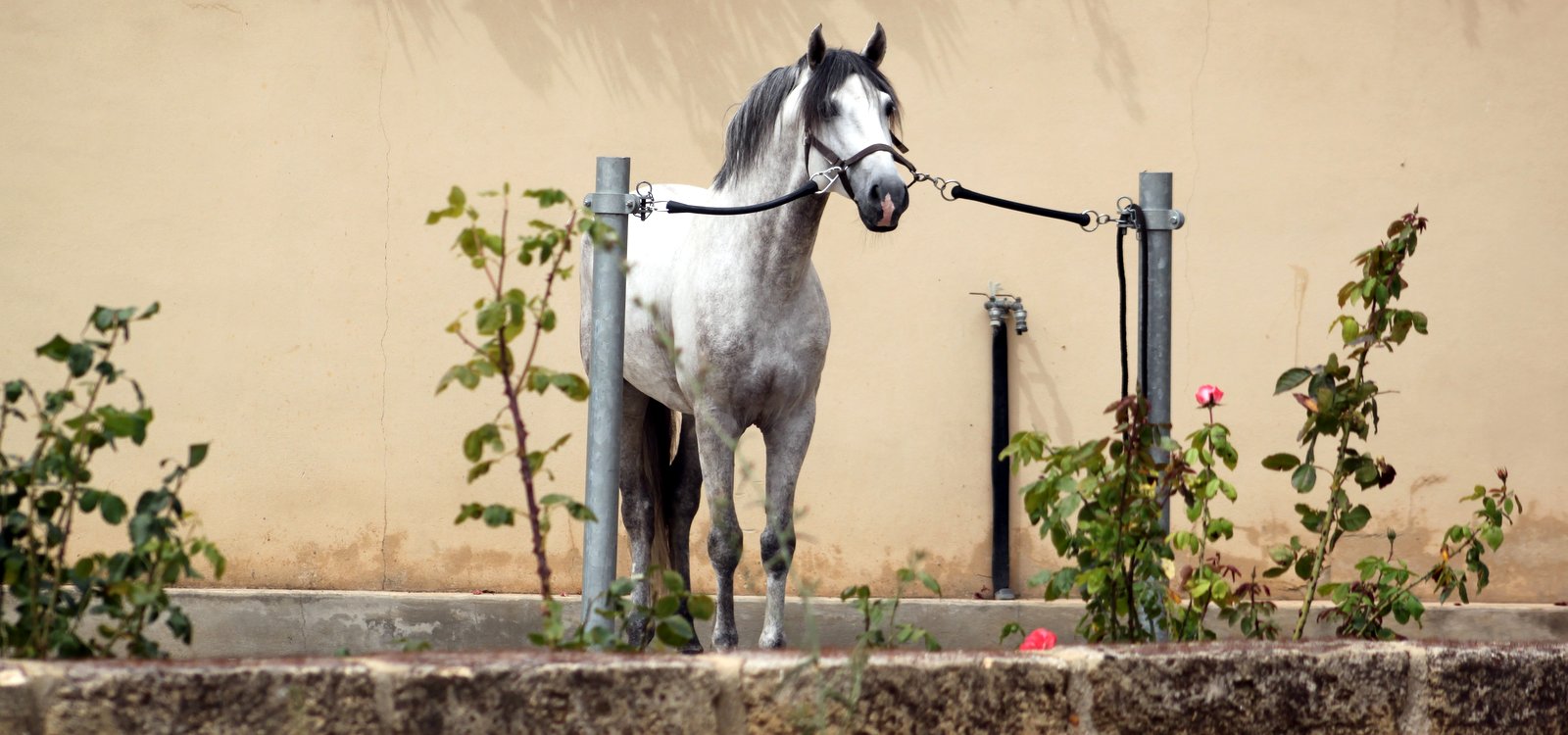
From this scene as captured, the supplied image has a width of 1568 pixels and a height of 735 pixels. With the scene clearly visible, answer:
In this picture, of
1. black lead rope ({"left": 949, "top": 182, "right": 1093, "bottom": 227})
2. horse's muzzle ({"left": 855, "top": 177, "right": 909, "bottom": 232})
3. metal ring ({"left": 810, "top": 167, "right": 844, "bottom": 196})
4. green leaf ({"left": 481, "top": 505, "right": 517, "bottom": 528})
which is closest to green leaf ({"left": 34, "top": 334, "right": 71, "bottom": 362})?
green leaf ({"left": 481, "top": 505, "right": 517, "bottom": 528})

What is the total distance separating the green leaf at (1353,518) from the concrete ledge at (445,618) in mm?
3006

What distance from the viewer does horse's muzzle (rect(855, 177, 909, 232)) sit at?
3521 millimetres

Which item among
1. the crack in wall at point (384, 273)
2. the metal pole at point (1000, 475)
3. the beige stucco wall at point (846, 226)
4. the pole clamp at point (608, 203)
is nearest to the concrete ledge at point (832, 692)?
the pole clamp at point (608, 203)

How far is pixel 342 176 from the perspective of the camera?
6.55m

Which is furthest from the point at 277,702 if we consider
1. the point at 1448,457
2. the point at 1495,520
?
the point at 1448,457

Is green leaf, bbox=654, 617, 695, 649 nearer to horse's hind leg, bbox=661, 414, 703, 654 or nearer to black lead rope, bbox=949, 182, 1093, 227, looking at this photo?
black lead rope, bbox=949, 182, 1093, 227

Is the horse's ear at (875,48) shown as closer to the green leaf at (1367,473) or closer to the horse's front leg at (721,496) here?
the horse's front leg at (721,496)

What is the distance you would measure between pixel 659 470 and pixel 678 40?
2362 mm

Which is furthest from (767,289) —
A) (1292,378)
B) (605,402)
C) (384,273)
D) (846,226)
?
(384,273)

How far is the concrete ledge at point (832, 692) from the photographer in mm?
2105

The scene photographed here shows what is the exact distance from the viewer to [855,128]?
146 inches

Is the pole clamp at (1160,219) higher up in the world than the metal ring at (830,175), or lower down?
lower down

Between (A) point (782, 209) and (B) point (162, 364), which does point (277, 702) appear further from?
(B) point (162, 364)

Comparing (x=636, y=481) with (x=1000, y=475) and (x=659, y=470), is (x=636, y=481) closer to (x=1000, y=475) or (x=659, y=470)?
(x=659, y=470)
